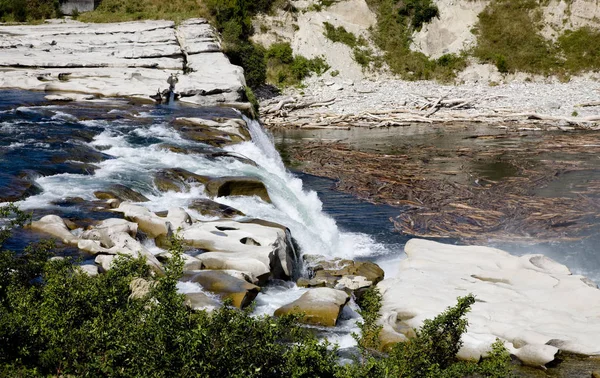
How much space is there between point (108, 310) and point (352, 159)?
742 inches

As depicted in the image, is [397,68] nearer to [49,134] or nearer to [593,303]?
[49,134]

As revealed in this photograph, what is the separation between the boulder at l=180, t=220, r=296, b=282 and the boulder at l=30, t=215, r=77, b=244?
80.0 inches

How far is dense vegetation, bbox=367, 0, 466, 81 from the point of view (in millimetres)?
44219

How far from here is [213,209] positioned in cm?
1342

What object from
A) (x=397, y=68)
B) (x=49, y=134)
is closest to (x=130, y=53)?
(x=49, y=134)

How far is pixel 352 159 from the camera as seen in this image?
979 inches

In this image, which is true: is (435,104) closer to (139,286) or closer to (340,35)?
(340,35)

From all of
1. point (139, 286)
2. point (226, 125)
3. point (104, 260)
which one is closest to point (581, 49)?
point (226, 125)

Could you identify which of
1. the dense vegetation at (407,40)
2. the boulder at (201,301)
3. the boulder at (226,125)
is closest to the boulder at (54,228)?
the boulder at (201,301)

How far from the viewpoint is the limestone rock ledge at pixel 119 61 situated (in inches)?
1026

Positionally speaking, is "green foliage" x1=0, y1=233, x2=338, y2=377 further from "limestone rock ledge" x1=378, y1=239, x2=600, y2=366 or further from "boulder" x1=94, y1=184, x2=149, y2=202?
"boulder" x1=94, y1=184, x2=149, y2=202

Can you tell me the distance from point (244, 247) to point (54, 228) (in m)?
3.50

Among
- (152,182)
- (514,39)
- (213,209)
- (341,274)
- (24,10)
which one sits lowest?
(341,274)

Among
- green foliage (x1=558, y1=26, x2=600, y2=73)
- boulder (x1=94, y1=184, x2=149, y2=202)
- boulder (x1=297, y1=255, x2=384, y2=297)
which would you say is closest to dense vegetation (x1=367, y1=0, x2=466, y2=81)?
green foliage (x1=558, y1=26, x2=600, y2=73)
